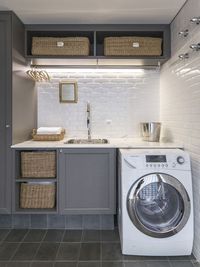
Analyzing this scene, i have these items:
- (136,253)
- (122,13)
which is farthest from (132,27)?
(136,253)

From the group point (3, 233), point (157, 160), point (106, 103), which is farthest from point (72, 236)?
point (106, 103)

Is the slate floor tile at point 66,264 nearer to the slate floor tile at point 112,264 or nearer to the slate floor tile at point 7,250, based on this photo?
the slate floor tile at point 112,264

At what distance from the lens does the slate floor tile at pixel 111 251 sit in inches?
84.6

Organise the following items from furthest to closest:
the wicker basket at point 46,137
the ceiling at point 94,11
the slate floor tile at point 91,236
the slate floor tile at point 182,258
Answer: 1. the wicker basket at point 46,137
2. the slate floor tile at point 91,236
3. the ceiling at point 94,11
4. the slate floor tile at point 182,258

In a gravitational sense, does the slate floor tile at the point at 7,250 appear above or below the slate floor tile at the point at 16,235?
below

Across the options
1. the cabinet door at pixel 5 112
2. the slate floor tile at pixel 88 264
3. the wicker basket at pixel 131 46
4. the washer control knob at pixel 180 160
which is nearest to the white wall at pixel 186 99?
the washer control knob at pixel 180 160

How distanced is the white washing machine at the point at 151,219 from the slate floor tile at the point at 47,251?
0.62m

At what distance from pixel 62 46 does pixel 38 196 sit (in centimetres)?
168

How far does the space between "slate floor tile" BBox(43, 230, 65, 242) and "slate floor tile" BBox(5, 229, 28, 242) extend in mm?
246

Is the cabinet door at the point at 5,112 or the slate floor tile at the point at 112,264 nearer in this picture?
the slate floor tile at the point at 112,264

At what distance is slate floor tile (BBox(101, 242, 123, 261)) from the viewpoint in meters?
2.15

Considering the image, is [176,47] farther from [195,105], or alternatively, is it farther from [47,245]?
[47,245]

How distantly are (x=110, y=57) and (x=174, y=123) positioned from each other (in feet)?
3.42

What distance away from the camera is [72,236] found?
255 cm
